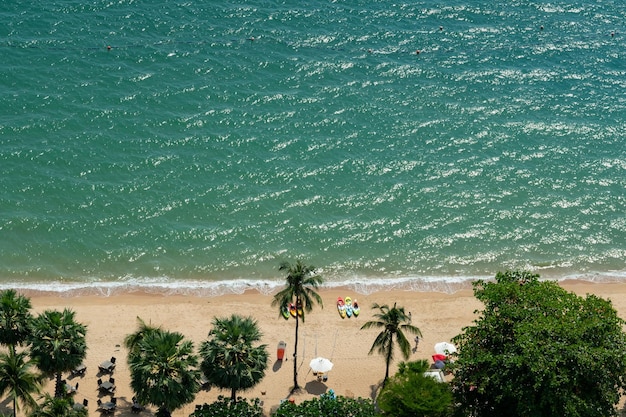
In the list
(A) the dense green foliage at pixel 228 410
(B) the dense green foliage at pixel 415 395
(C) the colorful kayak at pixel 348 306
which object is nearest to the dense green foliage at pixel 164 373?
(A) the dense green foliage at pixel 228 410

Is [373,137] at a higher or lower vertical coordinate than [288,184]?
higher

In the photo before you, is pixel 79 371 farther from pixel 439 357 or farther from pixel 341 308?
pixel 439 357

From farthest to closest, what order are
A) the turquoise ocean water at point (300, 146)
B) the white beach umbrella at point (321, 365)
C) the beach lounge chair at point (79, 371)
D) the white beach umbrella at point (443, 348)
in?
the turquoise ocean water at point (300, 146) < the white beach umbrella at point (443, 348) < the white beach umbrella at point (321, 365) < the beach lounge chair at point (79, 371)

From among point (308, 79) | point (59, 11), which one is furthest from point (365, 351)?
point (59, 11)

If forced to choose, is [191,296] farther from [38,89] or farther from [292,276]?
[38,89]

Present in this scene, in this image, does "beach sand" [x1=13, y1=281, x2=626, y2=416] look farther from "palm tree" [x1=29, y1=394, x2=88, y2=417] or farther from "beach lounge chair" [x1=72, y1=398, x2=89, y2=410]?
"palm tree" [x1=29, y1=394, x2=88, y2=417]

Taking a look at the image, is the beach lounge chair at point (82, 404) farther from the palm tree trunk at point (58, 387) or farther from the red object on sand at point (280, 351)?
the red object on sand at point (280, 351)
